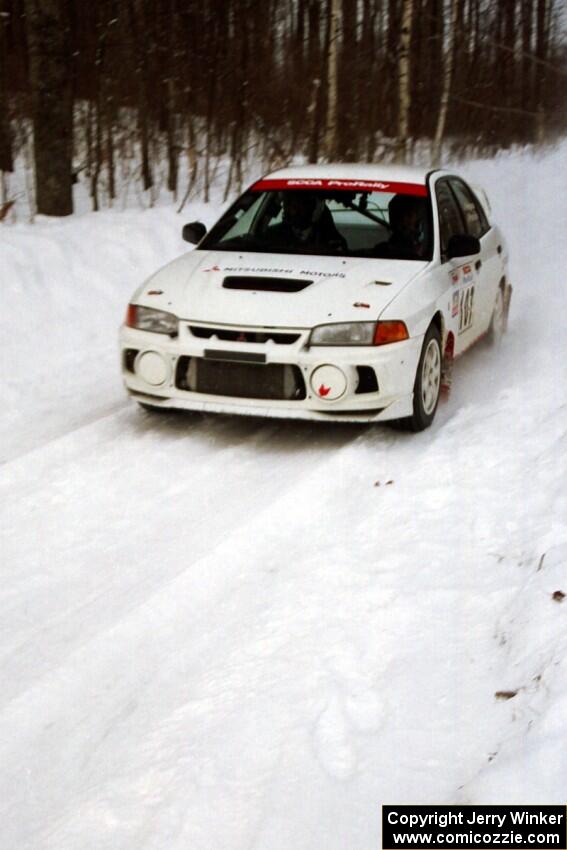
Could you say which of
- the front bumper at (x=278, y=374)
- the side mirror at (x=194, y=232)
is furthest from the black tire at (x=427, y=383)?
the side mirror at (x=194, y=232)

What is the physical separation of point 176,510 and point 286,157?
510 inches

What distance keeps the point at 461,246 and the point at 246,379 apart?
1.87 m

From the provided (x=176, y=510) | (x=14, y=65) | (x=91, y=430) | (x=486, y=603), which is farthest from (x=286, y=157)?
(x=486, y=603)

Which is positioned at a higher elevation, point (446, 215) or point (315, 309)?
point (446, 215)

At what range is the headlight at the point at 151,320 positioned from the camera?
20.4 ft

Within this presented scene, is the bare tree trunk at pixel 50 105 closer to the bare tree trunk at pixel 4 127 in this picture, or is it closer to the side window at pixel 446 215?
the bare tree trunk at pixel 4 127

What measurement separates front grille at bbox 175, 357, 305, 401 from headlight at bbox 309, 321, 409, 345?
0.22 metres

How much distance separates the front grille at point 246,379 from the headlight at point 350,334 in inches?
8.8

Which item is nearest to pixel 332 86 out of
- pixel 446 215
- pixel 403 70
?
pixel 403 70

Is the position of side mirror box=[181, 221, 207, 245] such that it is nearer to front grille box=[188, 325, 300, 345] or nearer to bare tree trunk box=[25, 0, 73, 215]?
front grille box=[188, 325, 300, 345]

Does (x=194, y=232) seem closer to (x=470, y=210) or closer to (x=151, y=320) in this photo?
(x=151, y=320)

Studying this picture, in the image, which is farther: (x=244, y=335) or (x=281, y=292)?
(x=281, y=292)

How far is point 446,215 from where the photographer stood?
7465 mm

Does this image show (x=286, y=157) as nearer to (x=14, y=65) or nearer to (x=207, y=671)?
(x=14, y=65)
